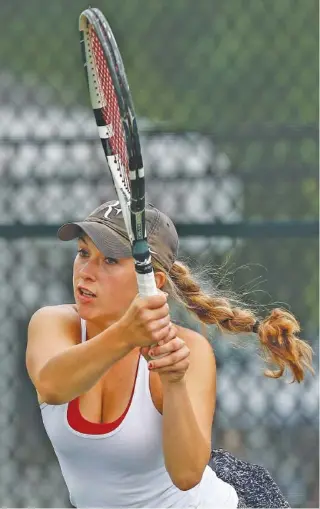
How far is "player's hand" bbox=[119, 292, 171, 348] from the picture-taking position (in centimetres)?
202

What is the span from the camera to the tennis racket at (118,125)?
1973mm

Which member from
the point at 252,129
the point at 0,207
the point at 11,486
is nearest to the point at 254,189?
the point at 252,129

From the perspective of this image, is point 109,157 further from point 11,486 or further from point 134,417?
point 11,486

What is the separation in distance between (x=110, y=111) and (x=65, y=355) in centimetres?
39

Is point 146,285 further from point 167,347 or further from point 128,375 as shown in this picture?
point 128,375

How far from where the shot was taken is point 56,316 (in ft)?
7.81

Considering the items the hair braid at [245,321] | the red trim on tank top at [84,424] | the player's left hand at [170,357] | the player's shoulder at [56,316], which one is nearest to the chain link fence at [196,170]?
the hair braid at [245,321]

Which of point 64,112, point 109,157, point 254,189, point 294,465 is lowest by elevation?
point 294,465

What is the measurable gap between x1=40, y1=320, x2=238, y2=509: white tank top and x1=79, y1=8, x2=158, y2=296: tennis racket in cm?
34

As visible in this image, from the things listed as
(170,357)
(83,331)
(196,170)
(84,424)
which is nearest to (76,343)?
(83,331)

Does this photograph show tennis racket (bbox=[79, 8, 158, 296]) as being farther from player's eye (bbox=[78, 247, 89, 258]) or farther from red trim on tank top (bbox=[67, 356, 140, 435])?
red trim on tank top (bbox=[67, 356, 140, 435])

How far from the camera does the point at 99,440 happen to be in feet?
7.59

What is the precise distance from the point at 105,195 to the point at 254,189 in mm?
409

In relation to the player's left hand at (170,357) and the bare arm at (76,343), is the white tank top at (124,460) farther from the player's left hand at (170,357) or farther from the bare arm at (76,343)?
the player's left hand at (170,357)
